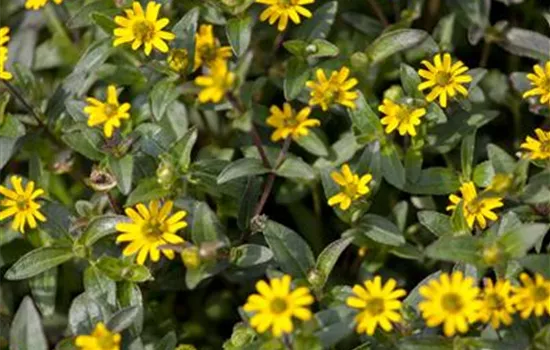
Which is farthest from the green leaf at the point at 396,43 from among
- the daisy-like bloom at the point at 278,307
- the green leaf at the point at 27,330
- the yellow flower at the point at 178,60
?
the green leaf at the point at 27,330

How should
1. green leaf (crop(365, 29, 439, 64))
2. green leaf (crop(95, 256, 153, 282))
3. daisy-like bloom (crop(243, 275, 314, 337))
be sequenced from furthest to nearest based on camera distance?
green leaf (crop(365, 29, 439, 64)) → green leaf (crop(95, 256, 153, 282)) → daisy-like bloom (crop(243, 275, 314, 337))

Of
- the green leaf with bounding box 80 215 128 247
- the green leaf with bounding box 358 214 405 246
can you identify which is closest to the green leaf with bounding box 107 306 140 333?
the green leaf with bounding box 80 215 128 247

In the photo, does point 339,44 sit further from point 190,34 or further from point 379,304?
point 379,304

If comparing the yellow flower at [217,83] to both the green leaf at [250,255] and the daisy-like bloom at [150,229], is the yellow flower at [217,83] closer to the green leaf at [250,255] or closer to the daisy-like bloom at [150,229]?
the daisy-like bloom at [150,229]

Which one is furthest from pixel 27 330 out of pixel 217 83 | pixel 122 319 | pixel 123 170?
pixel 217 83

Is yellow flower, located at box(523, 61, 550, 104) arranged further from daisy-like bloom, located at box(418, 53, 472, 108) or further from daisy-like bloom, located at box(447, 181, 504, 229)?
daisy-like bloom, located at box(447, 181, 504, 229)

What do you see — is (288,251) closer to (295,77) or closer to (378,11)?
(295,77)
